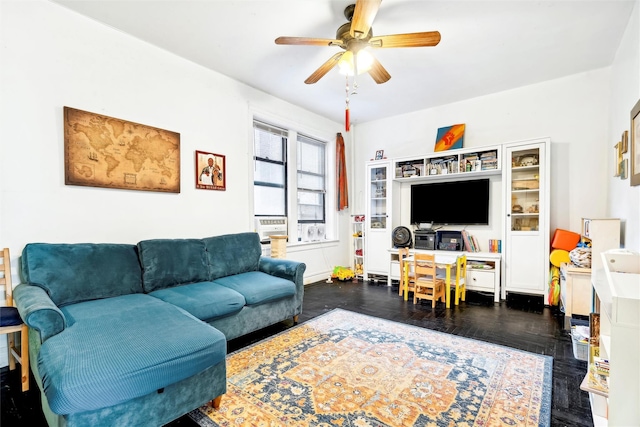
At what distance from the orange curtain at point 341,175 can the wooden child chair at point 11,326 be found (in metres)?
4.19

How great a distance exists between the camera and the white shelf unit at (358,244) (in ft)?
17.0

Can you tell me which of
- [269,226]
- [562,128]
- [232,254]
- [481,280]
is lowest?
[481,280]

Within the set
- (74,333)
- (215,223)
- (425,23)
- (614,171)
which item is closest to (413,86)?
(425,23)

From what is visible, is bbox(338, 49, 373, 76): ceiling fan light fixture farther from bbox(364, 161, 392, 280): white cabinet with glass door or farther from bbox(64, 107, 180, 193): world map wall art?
bbox(364, 161, 392, 280): white cabinet with glass door

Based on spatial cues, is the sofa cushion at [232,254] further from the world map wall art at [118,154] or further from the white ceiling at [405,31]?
the white ceiling at [405,31]

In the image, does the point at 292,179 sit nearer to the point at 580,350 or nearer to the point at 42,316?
the point at 42,316

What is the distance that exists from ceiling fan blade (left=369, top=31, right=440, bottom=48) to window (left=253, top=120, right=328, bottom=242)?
7.36 ft

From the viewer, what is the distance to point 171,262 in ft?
8.75

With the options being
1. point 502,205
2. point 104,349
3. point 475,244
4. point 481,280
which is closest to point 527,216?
point 502,205

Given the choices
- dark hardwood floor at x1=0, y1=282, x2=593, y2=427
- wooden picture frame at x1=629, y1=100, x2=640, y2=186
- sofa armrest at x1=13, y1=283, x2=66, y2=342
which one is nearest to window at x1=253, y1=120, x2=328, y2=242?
dark hardwood floor at x1=0, y1=282, x2=593, y2=427

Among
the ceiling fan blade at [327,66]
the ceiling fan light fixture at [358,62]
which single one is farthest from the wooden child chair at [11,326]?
the ceiling fan light fixture at [358,62]

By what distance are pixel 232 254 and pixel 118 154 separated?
142 cm

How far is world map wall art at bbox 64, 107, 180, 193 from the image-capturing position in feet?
7.99

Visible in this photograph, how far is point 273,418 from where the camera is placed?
161cm
